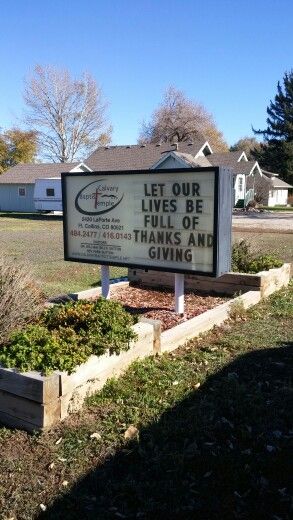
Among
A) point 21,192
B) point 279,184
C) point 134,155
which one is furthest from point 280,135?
point 21,192

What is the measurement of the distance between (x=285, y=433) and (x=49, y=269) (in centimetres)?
822

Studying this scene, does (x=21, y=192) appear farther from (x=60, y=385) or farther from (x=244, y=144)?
(x=244, y=144)

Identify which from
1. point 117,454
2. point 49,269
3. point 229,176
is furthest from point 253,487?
point 49,269

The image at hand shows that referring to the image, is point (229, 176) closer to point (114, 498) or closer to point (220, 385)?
point (220, 385)

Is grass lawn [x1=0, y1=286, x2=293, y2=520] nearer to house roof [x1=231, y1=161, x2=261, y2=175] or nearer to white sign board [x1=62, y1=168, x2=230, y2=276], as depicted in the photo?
white sign board [x1=62, y1=168, x2=230, y2=276]

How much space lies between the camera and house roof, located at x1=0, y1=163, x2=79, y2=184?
137 feet

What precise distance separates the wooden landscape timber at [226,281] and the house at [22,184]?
3505cm

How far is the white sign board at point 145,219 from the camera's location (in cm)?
571

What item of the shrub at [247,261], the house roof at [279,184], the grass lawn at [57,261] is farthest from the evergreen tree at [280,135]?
the shrub at [247,261]

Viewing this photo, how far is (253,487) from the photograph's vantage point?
2.86 meters

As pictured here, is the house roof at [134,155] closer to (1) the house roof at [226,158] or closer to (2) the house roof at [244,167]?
(1) the house roof at [226,158]

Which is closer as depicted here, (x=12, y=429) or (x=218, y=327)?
(x=12, y=429)

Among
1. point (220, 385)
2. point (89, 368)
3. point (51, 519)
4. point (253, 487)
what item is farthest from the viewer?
point (220, 385)

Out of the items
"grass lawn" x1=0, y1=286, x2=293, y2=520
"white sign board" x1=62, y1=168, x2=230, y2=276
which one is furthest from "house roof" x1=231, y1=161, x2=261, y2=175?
"grass lawn" x1=0, y1=286, x2=293, y2=520
